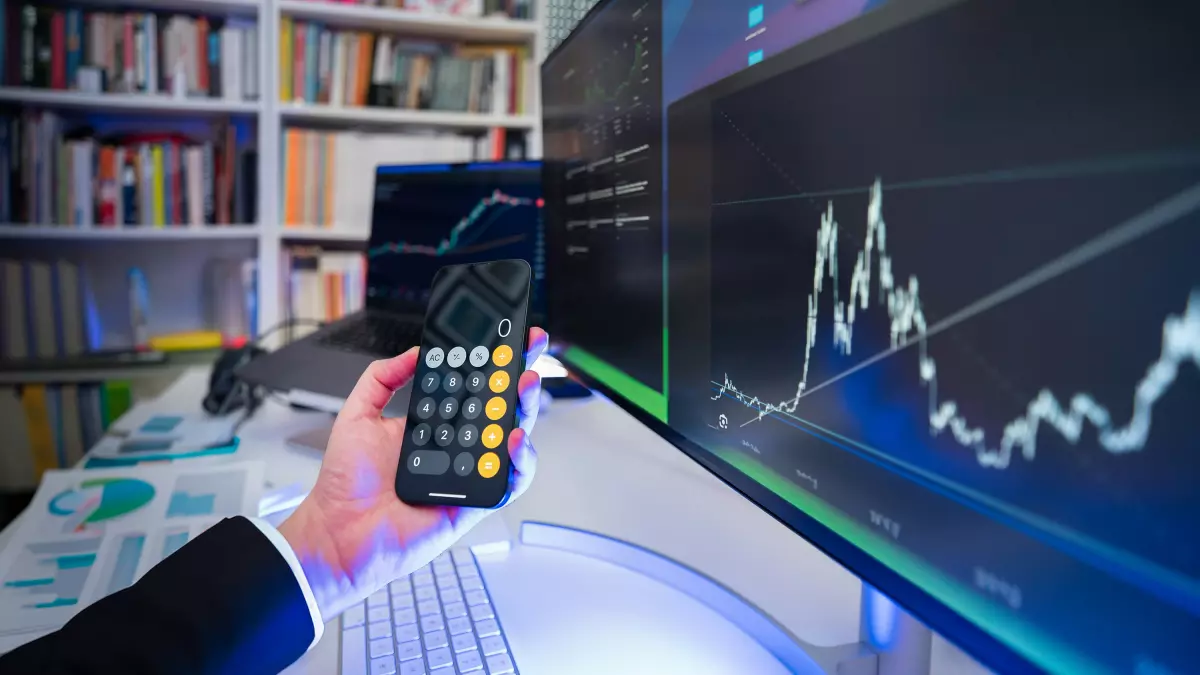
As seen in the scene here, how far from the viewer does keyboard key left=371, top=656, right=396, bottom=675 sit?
404 mm

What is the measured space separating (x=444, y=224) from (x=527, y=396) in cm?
69

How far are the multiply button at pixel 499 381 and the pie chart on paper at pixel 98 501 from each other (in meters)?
0.44

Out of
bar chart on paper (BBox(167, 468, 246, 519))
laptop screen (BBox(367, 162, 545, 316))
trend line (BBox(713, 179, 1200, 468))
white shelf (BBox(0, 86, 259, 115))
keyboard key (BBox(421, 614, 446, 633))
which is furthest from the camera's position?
white shelf (BBox(0, 86, 259, 115))

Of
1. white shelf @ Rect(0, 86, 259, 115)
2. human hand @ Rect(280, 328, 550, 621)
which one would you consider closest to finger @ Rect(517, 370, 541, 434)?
human hand @ Rect(280, 328, 550, 621)

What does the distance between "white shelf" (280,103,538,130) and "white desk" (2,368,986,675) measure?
4.05 feet

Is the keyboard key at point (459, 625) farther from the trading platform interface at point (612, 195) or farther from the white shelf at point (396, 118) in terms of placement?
the white shelf at point (396, 118)

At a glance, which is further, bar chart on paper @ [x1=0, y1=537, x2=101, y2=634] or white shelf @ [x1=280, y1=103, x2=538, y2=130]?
white shelf @ [x1=280, y1=103, x2=538, y2=130]

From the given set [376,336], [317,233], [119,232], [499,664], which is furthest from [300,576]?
[119,232]

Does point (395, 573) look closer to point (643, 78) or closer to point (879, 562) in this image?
point (879, 562)

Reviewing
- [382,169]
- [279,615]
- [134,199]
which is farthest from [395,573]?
[134,199]

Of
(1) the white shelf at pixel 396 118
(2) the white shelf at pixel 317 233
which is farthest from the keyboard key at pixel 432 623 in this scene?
(1) the white shelf at pixel 396 118

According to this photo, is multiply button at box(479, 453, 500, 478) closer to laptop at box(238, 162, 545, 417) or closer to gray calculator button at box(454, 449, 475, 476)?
gray calculator button at box(454, 449, 475, 476)

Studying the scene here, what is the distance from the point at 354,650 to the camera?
0.43 meters

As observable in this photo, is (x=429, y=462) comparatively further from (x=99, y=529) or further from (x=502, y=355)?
(x=99, y=529)
